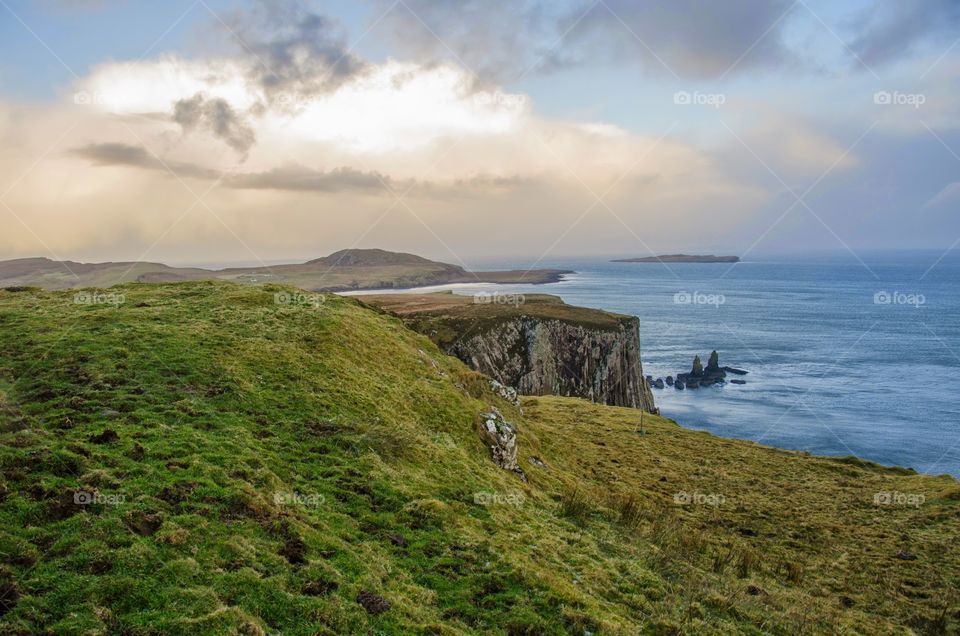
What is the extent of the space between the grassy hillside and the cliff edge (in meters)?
53.7

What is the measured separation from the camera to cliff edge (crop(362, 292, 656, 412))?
9256 cm

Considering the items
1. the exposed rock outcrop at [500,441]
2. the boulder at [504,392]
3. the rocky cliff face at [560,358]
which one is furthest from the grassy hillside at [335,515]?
the rocky cliff face at [560,358]

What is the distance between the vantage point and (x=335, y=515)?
51.1 feet

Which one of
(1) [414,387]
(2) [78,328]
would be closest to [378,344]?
(1) [414,387]

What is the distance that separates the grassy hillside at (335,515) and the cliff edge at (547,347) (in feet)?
176

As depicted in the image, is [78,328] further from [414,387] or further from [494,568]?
[494,568]

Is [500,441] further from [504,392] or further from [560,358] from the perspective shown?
[560,358]

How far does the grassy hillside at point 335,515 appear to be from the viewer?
438 inches

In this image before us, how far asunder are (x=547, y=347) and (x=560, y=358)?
4997 millimetres

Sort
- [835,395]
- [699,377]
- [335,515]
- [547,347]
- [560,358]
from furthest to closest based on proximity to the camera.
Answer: [699,377] < [835,395] < [560,358] < [547,347] < [335,515]

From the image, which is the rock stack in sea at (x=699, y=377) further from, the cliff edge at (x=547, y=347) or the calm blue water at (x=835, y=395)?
the cliff edge at (x=547, y=347)

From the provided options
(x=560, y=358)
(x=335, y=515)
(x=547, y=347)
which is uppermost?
(x=547, y=347)

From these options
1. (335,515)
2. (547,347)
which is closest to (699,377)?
(547,347)

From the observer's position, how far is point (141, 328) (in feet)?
90.7
